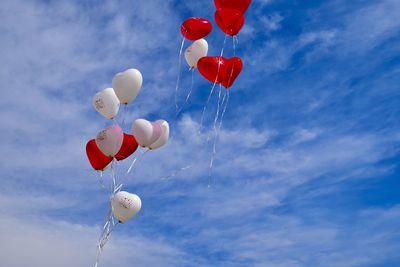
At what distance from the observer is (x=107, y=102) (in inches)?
555

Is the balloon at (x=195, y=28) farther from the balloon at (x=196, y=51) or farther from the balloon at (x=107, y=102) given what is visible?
the balloon at (x=107, y=102)

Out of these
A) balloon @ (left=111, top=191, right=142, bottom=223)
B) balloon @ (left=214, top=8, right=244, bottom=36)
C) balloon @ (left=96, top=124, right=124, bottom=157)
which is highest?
balloon @ (left=214, top=8, right=244, bottom=36)

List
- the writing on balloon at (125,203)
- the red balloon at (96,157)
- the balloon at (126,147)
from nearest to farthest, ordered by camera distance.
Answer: the writing on balloon at (125,203) < the balloon at (126,147) < the red balloon at (96,157)

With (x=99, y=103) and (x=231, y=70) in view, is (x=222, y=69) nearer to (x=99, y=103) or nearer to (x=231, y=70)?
(x=231, y=70)

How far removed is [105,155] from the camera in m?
13.9

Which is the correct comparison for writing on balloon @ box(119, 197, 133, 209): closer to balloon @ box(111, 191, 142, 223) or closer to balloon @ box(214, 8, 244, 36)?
balloon @ box(111, 191, 142, 223)

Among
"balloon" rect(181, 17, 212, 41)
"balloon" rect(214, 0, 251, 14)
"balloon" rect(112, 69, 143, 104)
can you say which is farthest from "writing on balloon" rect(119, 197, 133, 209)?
"balloon" rect(214, 0, 251, 14)

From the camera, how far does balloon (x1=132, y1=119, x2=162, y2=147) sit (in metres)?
13.4

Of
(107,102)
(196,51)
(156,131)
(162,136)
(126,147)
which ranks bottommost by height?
(126,147)

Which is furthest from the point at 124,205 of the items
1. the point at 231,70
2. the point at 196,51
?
the point at 196,51

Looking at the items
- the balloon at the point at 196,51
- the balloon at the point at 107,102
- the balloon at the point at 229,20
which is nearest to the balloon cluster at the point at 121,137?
the balloon at the point at 107,102

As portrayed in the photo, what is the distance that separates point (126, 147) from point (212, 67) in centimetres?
283

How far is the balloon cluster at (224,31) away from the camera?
43.7 ft

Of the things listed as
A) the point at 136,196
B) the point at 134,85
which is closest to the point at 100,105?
the point at 134,85
